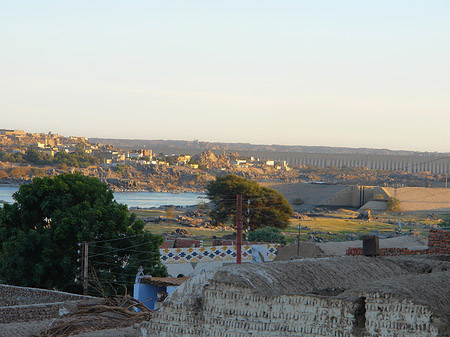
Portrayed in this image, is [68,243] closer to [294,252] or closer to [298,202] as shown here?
[294,252]

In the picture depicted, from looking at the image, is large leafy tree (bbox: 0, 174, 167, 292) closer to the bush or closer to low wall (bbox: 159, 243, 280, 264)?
low wall (bbox: 159, 243, 280, 264)

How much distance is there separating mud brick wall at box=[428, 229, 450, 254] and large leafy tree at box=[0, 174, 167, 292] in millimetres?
8612

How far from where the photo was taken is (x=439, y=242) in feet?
32.3

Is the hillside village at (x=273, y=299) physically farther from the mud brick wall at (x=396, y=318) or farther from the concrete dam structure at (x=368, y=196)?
the concrete dam structure at (x=368, y=196)

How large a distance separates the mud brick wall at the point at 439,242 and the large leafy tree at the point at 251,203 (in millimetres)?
28300

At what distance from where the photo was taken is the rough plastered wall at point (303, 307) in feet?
18.1

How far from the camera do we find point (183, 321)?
6.48 m

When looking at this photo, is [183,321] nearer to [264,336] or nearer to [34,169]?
[264,336]

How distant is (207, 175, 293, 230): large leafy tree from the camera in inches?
1565

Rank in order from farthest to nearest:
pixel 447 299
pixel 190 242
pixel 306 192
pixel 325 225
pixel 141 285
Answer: pixel 306 192
pixel 325 225
pixel 190 242
pixel 141 285
pixel 447 299

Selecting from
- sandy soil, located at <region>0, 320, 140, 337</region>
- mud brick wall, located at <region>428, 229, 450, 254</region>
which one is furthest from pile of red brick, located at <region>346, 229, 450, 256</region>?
sandy soil, located at <region>0, 320, 140, 337</region>

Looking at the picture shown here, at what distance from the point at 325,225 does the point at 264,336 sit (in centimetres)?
4124

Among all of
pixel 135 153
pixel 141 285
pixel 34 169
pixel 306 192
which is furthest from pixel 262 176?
pixel 141 285

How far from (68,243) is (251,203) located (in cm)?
2271
